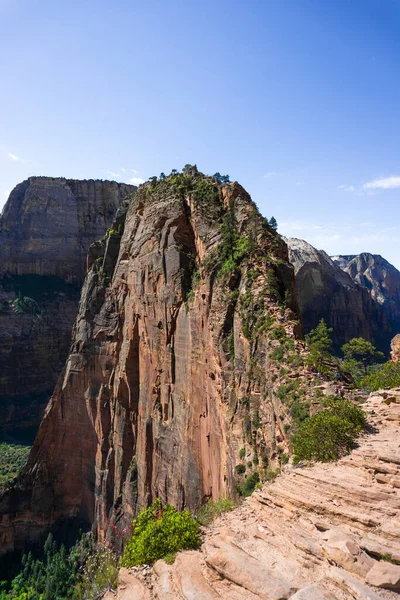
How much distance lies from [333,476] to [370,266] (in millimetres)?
176428

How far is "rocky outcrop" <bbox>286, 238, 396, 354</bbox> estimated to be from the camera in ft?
330

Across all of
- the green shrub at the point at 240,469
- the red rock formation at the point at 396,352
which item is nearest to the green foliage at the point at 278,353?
the green shrub at the point at 240,469

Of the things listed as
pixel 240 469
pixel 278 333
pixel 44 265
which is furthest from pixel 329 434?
pixel 44 265

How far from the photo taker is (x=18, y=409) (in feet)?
283

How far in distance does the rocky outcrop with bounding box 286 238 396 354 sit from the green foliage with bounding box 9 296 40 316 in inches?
2739

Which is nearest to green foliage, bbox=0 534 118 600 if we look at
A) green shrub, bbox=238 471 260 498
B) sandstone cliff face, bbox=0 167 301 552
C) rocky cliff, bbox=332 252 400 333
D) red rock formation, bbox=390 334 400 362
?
sandstone cliff face, bbox=0 167 301 552

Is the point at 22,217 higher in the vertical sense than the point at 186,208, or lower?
higher

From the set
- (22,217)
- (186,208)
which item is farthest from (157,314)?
(22,217)

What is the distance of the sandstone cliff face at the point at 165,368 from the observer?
24062 mm

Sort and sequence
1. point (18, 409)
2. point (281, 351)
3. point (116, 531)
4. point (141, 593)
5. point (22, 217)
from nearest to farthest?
point (141, 593) < point (281, 351) < point (116, 531) < point (18, 409) < point (22, 217)

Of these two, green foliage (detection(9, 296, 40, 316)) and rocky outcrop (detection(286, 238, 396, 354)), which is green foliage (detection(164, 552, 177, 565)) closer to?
rocky outcrop (detection(286, 238, 396, 354))

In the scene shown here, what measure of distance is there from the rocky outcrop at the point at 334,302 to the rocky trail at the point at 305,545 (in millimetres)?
88212

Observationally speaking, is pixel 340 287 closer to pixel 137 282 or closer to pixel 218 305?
pixel 137 282

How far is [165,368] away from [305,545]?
26.9 m
